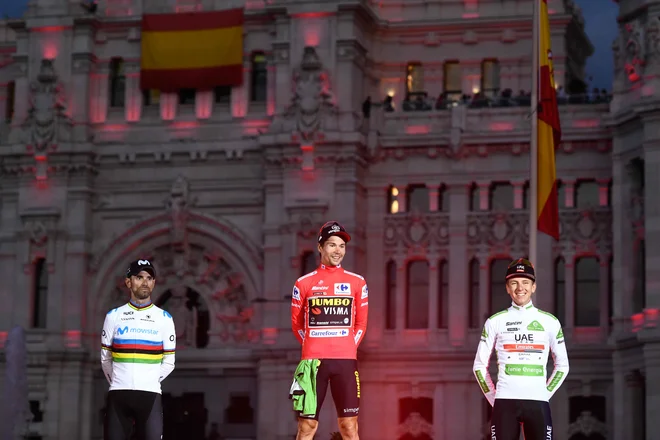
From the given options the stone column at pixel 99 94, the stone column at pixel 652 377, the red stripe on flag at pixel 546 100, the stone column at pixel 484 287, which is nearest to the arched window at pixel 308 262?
the stone column at pixel 484 287

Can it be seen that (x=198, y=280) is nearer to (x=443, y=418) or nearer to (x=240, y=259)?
(x=240, y=259)

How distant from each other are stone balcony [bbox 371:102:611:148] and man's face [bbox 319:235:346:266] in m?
40.8

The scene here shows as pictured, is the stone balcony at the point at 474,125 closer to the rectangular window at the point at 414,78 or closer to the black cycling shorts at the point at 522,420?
the rectangular window at the point at 414,78

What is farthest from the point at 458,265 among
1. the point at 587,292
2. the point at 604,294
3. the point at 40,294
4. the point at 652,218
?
the point at 40,294

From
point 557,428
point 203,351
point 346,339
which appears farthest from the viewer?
point 203,351

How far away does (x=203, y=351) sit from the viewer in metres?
64.3

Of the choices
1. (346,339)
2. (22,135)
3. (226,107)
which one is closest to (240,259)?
(226,107)

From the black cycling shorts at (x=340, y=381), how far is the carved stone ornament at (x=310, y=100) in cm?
4164

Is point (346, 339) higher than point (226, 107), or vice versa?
point (226, 107)

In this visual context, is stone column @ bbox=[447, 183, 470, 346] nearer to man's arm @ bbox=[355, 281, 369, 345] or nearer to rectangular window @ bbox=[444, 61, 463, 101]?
rectangular window @ bbox=[444, 61, 463, 101]

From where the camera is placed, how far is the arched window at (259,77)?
65.6 metres

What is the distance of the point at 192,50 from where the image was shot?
216 feet

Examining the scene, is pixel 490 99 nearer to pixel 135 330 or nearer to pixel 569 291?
pixel 569 291

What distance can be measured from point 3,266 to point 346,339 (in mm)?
46531
